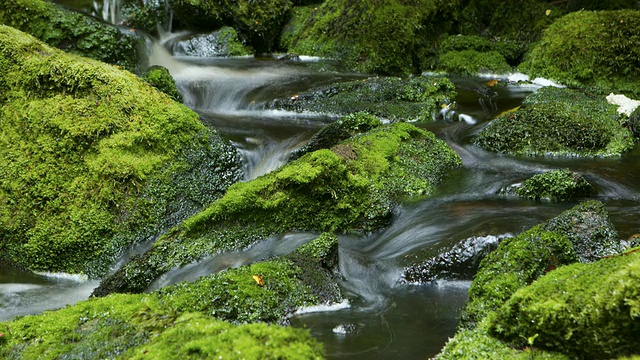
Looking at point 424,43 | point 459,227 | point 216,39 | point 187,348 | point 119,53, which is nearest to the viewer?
point 187,348

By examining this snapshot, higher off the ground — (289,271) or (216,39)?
(216,39)

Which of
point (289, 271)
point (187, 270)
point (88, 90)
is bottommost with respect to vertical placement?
point (187, 270)

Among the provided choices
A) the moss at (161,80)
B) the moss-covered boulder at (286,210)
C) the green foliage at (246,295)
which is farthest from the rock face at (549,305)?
the moss at (161,80)

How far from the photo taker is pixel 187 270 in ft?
16.9

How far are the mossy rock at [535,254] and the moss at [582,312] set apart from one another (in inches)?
23.0

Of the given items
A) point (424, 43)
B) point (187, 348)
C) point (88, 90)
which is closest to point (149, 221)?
point (88, 90)

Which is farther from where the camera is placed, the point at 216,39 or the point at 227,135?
the point at 216,39

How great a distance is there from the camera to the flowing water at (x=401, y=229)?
3.92 m

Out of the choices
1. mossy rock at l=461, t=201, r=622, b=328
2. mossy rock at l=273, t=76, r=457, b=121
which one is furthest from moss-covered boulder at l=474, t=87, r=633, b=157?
mossy rock at l=461, t=201, r=622, b=328

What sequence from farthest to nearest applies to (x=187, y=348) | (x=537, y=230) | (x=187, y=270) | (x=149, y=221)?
(x=149, y=221), (x=187, y=270), (x=537, y=230), (x=187, y=348)

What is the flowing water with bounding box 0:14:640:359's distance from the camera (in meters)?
3.92

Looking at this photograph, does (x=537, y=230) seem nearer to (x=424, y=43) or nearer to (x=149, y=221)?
(x=149, y=221)

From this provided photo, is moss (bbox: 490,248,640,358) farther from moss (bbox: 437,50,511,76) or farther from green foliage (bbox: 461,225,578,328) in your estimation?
moss (bbox: 437,50,511,76)

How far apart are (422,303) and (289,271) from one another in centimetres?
117
